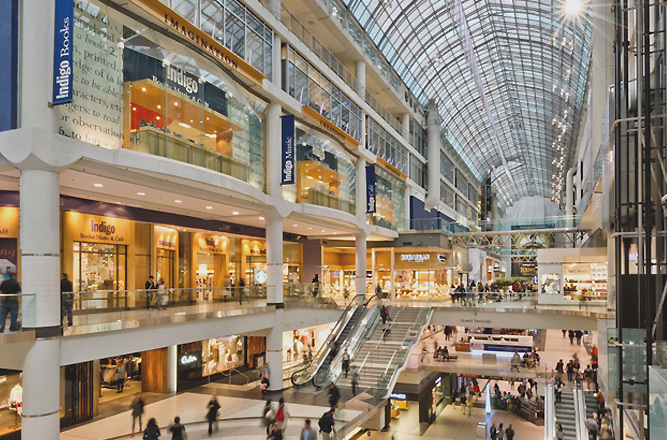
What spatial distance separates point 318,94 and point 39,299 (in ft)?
57.6

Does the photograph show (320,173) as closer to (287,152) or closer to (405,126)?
(287,152)

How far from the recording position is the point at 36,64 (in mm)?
11562

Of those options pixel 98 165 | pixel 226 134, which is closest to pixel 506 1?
→ pixel 226 134

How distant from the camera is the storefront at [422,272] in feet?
125

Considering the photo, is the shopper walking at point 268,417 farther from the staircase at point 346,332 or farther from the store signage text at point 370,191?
the store signage text at point 370,191

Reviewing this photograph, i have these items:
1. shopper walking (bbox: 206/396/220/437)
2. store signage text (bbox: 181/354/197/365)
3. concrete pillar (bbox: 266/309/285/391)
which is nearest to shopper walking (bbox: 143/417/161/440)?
shopper walking (bbox: 206/396/220/437)

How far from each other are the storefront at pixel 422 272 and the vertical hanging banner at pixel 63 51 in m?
28.8

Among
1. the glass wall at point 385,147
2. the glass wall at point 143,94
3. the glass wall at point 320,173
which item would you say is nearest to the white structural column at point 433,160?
the glass wall at point 385,147

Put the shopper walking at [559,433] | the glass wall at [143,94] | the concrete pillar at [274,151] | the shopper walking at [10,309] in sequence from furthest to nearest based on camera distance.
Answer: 1. the concrete pillar at [274,151]
2. the shopper walking at [559,433]
3. the glass wall at [143,94]
4. the shopper walking at [10,309]

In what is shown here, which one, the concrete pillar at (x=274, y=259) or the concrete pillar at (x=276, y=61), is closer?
the concrete pillar at (x=276, y=61)

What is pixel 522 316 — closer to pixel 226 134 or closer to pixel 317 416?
pixel 317 416

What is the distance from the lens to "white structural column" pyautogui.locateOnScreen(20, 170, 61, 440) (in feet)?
37.8

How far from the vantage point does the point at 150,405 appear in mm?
19500

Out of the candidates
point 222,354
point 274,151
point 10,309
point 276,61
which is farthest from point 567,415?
point 10,309
